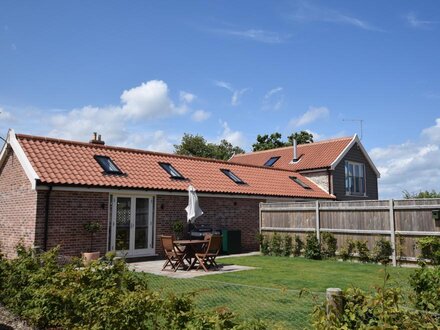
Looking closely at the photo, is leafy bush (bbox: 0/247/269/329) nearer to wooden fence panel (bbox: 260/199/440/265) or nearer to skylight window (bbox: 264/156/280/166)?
wooden fence panel (bbox: 260/199/440/265)

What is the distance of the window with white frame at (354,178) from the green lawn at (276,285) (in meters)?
13.5

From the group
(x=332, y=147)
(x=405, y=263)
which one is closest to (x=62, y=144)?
(x=405, y=263)

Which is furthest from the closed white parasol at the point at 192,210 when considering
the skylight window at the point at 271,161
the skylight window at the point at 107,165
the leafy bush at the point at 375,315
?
the skylight window at the point at 271,161

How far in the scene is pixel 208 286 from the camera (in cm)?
941

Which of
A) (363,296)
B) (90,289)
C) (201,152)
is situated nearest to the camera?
(363,296)

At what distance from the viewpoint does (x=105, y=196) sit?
14797 millimetres

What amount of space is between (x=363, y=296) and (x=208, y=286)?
636cm

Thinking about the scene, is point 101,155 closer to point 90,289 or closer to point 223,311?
point 90,289

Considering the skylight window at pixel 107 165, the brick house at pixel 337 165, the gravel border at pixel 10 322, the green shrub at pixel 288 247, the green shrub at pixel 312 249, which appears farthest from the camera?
the brick house at pixel 337 165

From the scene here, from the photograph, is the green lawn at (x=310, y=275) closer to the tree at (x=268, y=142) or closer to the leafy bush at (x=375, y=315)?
the leafy bush at (x=375, y=315)

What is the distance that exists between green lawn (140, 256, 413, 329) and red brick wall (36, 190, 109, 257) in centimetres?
412

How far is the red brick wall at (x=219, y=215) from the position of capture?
1634 centimetres

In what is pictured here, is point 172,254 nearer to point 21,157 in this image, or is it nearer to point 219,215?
point 219,215

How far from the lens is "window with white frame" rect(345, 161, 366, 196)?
1076 inches
